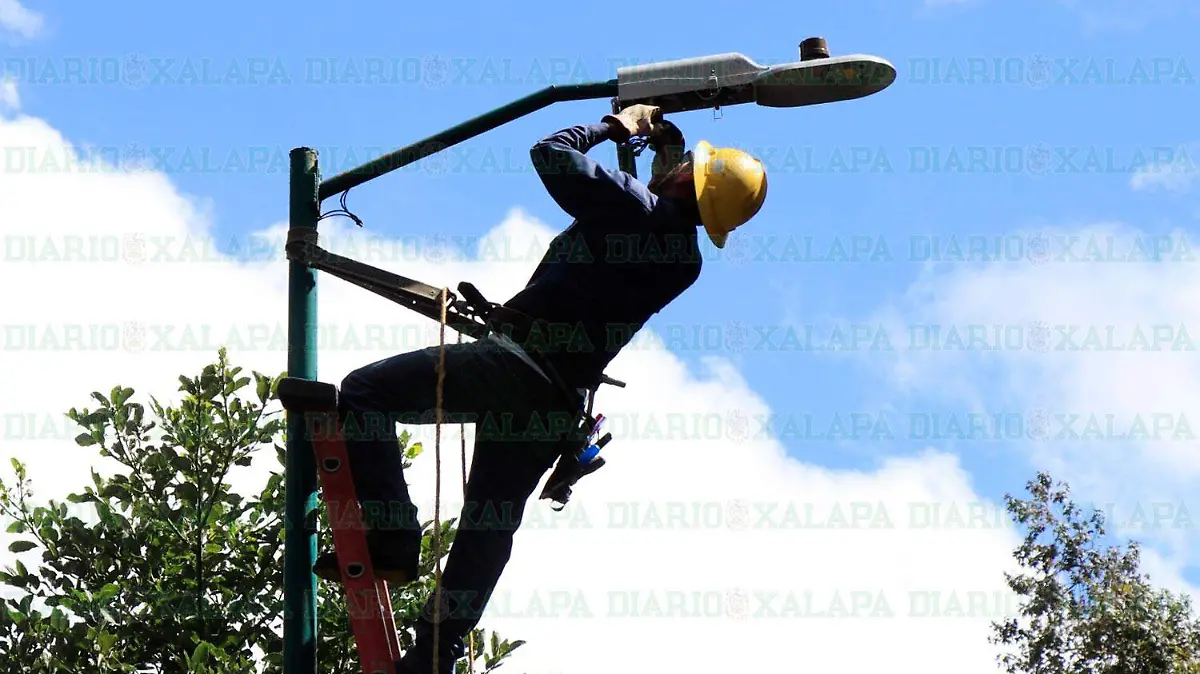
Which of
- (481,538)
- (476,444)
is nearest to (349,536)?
(481,538)

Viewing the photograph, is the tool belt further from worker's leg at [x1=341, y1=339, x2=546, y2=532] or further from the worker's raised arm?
the worker's raised arm

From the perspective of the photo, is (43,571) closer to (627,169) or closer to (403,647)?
(403,647)

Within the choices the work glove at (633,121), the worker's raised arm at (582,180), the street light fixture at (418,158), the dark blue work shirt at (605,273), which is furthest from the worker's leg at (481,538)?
the work glove at (633,121)

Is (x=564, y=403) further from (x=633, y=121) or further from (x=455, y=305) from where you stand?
(x=633, y=121)

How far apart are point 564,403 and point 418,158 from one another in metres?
1.01

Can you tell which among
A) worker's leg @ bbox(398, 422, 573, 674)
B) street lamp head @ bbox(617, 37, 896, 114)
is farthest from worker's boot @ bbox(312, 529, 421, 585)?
street lamp head @ bbox(617, 37, 896, 114)

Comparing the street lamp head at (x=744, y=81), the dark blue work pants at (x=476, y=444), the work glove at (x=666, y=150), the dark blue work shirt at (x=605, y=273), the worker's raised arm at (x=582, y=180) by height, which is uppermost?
the street lamp head at (x=744, y=81)

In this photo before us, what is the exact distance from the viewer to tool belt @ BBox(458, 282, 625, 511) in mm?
5332

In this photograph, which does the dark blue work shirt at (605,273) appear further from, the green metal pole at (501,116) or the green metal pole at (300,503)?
the green metal pole at (300,503)

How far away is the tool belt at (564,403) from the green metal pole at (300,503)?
21.9 inches

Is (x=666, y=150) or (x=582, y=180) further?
(x=666, y=150)

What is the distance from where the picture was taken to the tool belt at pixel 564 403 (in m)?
5.33

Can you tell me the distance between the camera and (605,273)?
5305 mm

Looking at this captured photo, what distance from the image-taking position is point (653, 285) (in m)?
5.39
